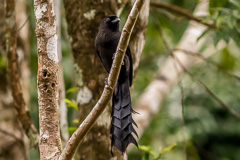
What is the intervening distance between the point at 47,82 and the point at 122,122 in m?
0.67

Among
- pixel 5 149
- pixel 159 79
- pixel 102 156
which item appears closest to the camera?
pixel 102 156

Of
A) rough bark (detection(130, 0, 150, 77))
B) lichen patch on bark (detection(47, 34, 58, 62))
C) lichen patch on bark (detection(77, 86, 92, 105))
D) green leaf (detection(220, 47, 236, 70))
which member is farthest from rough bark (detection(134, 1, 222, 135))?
lichen patch on bark (detection(47, 34, 58, 62))

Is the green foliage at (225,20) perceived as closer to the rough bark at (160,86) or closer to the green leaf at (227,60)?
the rough bark at (160,86)

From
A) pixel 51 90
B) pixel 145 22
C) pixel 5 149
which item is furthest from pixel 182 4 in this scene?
pixel 51 90

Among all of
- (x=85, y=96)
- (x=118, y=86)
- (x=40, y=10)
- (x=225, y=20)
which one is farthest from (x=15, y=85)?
(x=225, y=20)

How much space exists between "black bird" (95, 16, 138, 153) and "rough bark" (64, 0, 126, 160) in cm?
14

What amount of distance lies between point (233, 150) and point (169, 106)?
6.22ft

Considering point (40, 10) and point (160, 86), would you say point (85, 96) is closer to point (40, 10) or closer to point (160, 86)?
point (40, 10)

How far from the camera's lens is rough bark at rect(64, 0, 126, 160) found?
316 cm

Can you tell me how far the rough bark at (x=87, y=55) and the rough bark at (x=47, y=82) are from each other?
926 mm

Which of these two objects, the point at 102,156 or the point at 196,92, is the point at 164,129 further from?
the point at 102,156

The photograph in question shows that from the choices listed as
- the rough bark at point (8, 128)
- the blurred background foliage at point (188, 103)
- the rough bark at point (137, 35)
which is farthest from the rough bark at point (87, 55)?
the blurred background foliage at point (188, 103)

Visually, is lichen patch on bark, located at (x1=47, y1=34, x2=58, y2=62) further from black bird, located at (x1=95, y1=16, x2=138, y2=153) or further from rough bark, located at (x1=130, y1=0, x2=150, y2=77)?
rough bark, located at (x1=130, y1=0, x2=150, y2=77)

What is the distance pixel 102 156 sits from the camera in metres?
3.09
